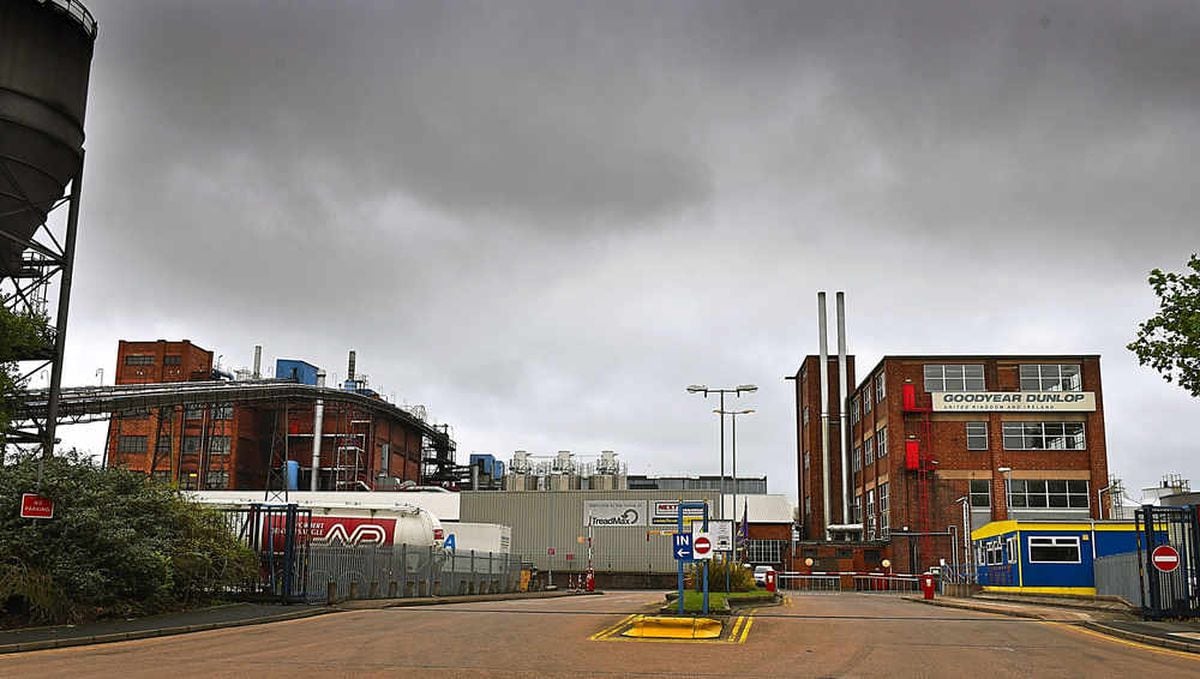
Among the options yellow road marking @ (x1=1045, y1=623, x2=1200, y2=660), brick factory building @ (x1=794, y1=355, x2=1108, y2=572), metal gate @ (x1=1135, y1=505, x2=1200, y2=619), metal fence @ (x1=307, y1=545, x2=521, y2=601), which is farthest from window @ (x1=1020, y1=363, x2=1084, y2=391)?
yellow road marking @ (x1=1045, y1=623, x2=1200, y2=660)

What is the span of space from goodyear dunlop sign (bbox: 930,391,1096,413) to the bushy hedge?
5377 centimetres

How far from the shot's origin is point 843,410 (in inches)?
3378

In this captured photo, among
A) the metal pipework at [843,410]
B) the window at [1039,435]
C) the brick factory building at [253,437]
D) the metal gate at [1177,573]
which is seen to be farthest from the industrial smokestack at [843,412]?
the metal gate at [1177,573]

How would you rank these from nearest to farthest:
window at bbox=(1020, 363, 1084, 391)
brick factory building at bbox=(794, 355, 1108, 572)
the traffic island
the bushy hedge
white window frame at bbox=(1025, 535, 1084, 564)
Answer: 1. the traffic island
2. the bushy hedge
3. white window frame at bbox=(1025, 535, 1084, 564)
4. brick factory building at bbox=(794, 355, 1108, 572)
5. window at bbox=(1020, 363, 1084, 391)

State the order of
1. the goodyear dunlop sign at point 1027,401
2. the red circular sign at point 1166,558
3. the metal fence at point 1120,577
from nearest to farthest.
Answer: the red circular sign at point 1166,558 < the metal fence at point 1120,577 < the goodyear dunlop sign at point 1027,401

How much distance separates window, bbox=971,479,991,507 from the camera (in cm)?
6856

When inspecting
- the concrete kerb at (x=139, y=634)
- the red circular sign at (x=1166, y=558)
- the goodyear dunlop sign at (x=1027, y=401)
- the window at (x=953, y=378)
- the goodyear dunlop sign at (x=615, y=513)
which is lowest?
the concrete kerb at (x=139, y=634)

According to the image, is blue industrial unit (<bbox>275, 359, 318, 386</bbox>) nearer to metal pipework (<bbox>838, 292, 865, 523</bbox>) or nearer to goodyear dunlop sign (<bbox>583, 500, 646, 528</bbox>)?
goodyear dunlop sign (<bbox>583, 500, 646, 528</bbox>)

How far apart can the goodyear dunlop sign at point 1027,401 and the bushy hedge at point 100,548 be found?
53773mm

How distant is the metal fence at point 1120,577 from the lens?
30.6m

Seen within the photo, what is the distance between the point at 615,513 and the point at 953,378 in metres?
23.9

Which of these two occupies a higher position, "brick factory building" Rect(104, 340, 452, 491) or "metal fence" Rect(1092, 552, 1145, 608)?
"brick factory building" Rect(104, 340, 452, 491)

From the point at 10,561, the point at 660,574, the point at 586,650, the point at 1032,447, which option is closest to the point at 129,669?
the point at 586,650

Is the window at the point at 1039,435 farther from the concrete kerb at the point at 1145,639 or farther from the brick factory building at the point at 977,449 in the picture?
the concrete kerb at the point at 1145,639
